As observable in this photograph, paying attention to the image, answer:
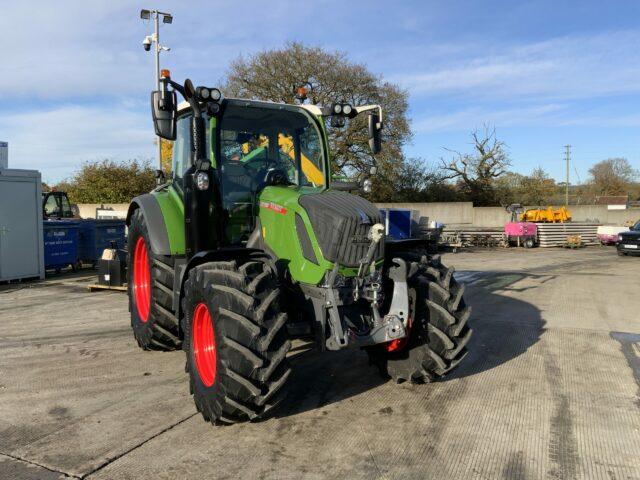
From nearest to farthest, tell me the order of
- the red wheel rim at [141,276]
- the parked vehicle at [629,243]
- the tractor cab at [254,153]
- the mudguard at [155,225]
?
1. the tractor cab at [254,153]
2. the mudguard at [155,225]
3. the red wheel rim at [141,276]
4. the parked vehicle at [629,243]

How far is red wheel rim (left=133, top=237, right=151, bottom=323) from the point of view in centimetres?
636

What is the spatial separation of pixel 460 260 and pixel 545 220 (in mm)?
11765

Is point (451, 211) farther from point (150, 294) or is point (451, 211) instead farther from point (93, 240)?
point (150, 294)

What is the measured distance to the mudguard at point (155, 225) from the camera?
521 centimetres

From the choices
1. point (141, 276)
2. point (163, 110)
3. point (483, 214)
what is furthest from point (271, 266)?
point (483, 214)

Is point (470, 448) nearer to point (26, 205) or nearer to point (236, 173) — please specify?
point (236, 173)

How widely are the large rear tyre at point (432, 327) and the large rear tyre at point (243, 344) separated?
1.32 metres

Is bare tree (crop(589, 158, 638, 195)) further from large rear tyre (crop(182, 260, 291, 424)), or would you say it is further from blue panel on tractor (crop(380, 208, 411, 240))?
large rear tyre (crop(182, 260, 291, 424))

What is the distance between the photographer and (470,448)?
3.63 m

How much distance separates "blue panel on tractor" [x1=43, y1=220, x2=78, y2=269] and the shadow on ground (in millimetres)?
9672

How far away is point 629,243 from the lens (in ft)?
64.3

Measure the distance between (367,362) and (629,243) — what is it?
17.8 metres

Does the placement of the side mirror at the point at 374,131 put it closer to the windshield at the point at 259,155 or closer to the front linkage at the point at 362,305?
the windshield at the point at 259,155

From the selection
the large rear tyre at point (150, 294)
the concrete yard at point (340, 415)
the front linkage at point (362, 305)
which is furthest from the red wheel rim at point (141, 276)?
the front linkage at point (362, 305)
